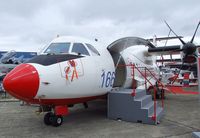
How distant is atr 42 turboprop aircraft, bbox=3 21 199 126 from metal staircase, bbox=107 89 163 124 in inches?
19.4

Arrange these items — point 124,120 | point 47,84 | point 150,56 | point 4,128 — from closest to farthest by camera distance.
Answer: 1. point 47,84
2. point 4,128
3. point 124,120
4. point 150,56

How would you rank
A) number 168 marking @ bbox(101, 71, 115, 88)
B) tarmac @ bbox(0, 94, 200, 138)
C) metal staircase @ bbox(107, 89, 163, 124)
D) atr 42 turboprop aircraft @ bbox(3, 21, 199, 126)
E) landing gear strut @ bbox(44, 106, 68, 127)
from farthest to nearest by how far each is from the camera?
1. number 168 marking @ bbox(101, 71, 115, 88)
2. metal staircase @ bbox(107, 89, 163, 124)
3. landing gear strut @ bbox(44, 106, 68, 127)
4. tarmac @ bbox(0, 94, 200, 138)
5. atr 42 turboprop aircraft @ bbox(3, 21, 199, 126)

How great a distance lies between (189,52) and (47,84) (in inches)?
292

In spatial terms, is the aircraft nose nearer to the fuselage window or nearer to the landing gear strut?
the landing gear strut

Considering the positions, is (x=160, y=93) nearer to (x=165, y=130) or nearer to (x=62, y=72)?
(x=165, y=130)

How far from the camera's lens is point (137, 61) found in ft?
39.0

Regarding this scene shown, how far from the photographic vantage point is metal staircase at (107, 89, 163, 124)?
307 inches

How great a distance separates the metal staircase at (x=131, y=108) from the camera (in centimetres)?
780

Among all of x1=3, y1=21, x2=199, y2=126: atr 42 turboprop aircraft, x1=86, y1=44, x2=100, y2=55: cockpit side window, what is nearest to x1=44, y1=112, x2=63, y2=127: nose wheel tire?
x1=3, y1=21, x2=199, y2=126: atr 42 turboprop aircraft

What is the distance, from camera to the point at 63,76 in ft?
21.1

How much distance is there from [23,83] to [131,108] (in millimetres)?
3814

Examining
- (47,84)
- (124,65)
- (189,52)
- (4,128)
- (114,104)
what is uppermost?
(189,52)

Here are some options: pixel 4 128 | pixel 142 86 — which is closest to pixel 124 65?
pixel 142 86

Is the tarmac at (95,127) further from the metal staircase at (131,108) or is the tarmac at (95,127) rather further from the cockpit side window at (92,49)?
the cockpit side window at (92,49)
